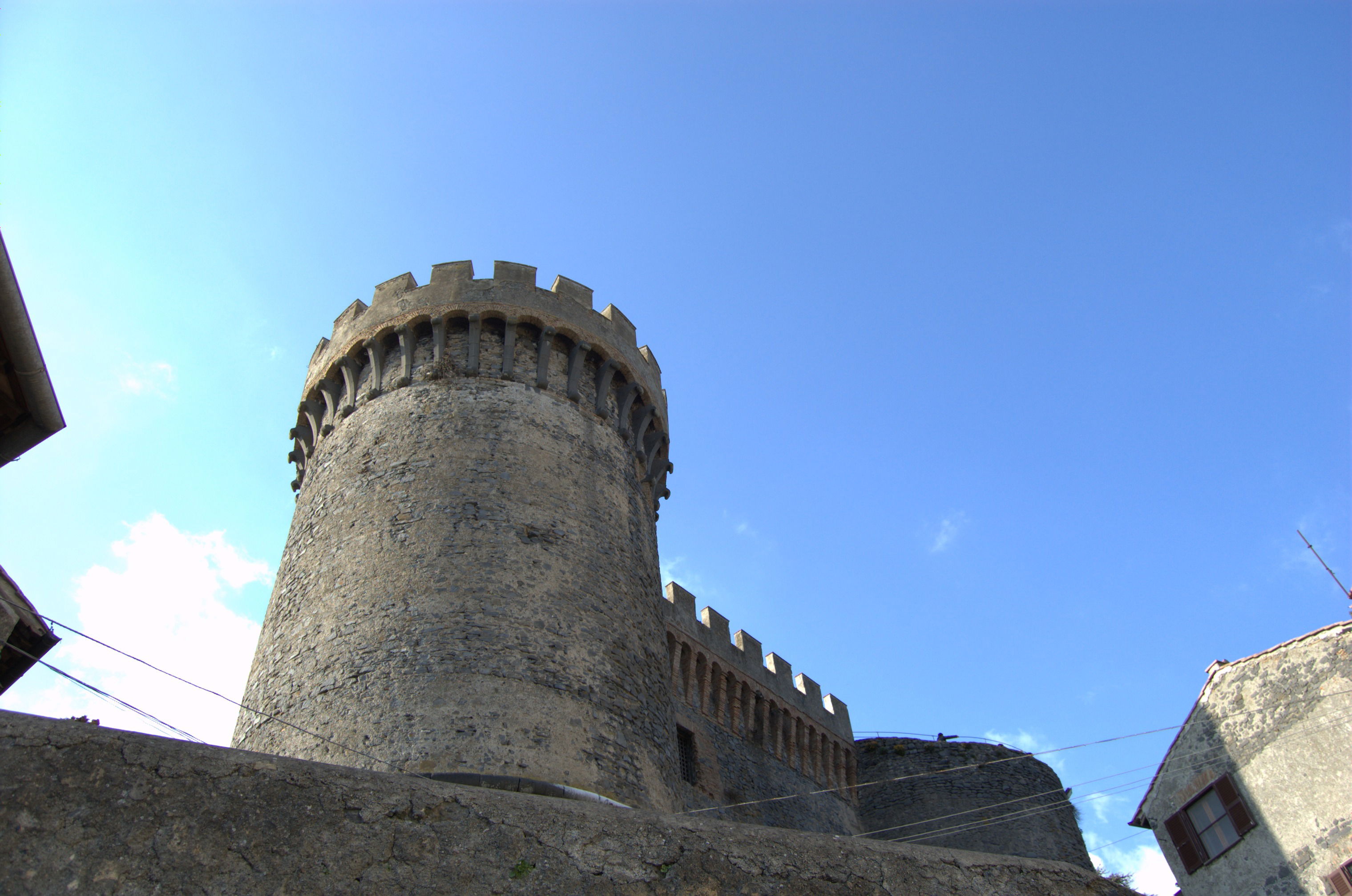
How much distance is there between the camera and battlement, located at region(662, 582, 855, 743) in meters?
18.1

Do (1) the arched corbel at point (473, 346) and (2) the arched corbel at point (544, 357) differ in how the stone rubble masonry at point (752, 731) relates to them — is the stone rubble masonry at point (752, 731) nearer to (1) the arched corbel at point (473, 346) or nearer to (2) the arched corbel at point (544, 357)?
(2) the arched corbel at point (544, 357)

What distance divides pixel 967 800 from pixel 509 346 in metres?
15.1

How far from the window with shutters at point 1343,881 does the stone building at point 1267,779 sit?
1 centimetres

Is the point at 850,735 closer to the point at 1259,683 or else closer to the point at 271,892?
the point at 1259,683

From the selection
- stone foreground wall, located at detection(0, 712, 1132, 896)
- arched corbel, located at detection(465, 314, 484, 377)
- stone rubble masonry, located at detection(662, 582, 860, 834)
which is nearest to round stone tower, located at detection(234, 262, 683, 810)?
arched corbel, located at detection(465, 314, 484, 377)

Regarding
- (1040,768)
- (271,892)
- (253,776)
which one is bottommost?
(271,892)

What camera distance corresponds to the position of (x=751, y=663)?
19359mm

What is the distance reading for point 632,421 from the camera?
12125mm

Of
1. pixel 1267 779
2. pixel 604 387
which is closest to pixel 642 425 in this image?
pixel 604 387

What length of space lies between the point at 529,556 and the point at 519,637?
3.11 ft

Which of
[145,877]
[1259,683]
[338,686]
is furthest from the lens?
[1259,683]

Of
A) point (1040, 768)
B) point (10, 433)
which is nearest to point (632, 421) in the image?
point (10, 433)

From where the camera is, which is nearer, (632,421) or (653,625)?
(653,625)

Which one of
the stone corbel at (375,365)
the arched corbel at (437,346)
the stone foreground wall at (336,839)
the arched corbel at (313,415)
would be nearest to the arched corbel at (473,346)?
the arched corbel at (437,346)
